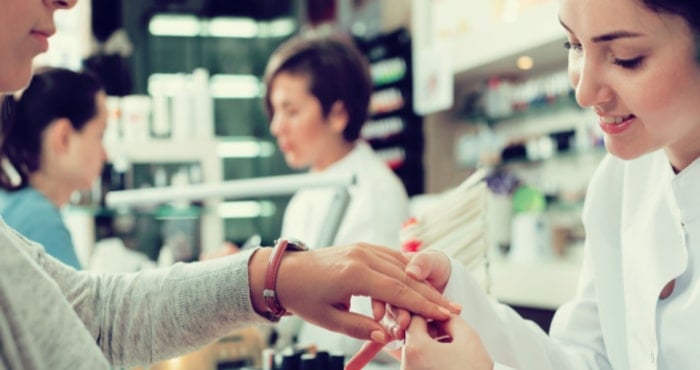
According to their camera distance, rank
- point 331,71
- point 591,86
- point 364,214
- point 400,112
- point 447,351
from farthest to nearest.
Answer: point 400,112
point 331,71
point 364,214
point 591,86
point 447,351

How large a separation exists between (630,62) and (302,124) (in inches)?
68.9

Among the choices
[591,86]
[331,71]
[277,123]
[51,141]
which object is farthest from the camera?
[277,123]

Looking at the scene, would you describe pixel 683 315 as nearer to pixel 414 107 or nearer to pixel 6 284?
pixel 6 284

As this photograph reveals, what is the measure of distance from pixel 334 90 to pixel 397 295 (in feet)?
5.40

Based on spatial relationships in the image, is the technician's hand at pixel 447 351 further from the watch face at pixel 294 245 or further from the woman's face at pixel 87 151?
the woman's face at pixel 87 151

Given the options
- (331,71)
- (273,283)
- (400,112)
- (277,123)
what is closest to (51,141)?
(277,123)

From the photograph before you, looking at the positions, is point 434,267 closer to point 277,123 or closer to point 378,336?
point 378,336

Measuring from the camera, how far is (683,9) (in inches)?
41.8

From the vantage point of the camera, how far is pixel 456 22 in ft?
16.9

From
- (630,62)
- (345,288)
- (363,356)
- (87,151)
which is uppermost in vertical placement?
(630,62)

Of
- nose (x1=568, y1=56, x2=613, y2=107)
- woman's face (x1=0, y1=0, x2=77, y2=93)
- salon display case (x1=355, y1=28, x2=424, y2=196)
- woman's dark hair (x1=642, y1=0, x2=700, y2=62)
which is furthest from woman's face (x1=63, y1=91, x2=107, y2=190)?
salon display case (x1=355, y1=28, x2=424, y2=196)

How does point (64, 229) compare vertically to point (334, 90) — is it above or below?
below

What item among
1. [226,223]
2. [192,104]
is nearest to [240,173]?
[226,223]

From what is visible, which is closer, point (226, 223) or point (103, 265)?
point (103, 265)
